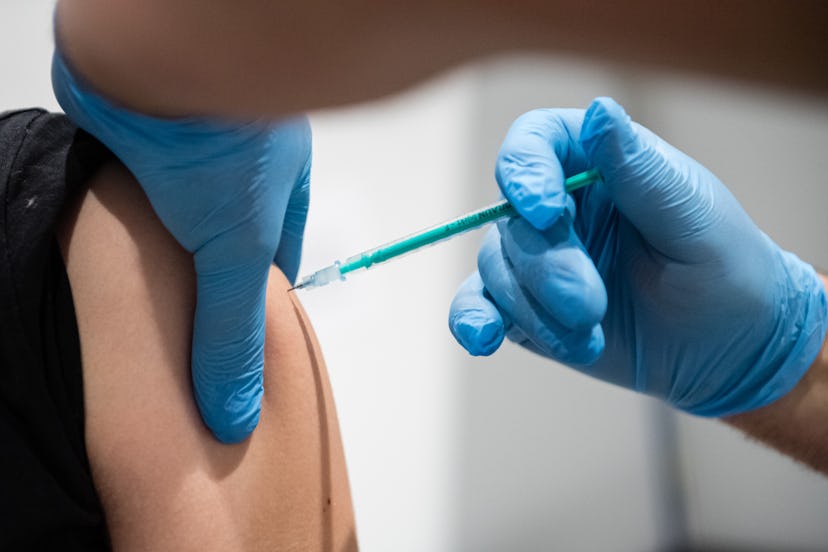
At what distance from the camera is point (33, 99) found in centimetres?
150

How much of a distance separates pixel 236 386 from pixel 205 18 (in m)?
0.52

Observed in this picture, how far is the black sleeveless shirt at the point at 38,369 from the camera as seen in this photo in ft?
2.30

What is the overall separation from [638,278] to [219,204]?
1.79 ft

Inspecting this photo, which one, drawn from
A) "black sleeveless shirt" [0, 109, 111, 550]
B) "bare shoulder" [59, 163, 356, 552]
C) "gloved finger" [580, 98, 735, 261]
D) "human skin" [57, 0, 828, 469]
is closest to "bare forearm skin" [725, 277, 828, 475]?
"gloved finger" [580, 98, 735, 261]

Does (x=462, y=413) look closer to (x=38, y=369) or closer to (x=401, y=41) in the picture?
(x=38, y=369)

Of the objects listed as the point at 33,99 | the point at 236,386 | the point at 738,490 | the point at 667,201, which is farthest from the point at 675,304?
the point at 33,99

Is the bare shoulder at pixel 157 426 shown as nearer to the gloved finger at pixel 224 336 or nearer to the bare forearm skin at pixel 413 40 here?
the gloved finger at pixel 224 336

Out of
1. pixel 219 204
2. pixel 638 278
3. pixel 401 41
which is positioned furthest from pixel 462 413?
pixel 401 41

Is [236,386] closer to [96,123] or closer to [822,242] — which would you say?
[96,123]

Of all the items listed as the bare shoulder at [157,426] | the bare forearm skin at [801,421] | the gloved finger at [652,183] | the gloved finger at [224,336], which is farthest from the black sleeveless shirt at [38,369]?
the bare forearm skin at [801,421]

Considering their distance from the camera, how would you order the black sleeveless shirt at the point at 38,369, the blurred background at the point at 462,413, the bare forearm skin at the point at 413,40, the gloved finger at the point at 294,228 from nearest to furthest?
1. the bare forearm skin at the point at 413,40
2. the black sleeveless shirt at the point at 38,369
3. the gloved finger at the point at 294,228
4. the blurred background at the point at 462,413

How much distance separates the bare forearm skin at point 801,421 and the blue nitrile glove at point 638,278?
33 mm

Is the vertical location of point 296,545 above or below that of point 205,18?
below

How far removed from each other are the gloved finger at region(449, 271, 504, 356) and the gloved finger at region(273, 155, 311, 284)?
0.87 ft
